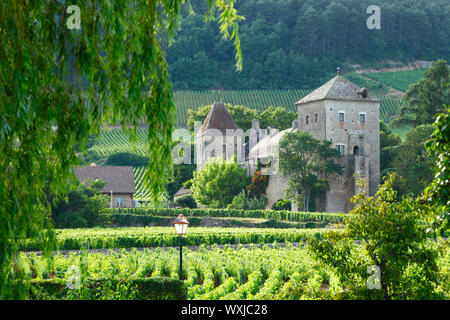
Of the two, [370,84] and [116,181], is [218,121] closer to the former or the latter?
[116,181]

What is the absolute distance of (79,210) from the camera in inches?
1475

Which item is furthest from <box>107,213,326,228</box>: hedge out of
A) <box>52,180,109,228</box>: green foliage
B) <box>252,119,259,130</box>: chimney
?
<box>252,119,259,130</box>: chimney

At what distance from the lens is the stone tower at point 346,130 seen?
152ft

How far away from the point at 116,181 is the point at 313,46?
56.8m

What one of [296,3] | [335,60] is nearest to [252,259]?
[335,60]

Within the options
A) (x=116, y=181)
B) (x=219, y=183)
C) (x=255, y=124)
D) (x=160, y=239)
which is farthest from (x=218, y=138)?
(x=160, y=239)

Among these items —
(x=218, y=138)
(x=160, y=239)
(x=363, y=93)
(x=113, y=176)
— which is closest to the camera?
(x=160, y=239)

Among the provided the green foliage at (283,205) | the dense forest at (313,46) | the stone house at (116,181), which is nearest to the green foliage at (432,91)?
the green foliage at (283,205)

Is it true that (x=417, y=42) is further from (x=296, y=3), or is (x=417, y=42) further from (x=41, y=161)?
(x=41, y=161)

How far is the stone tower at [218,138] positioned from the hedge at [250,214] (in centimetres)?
1207

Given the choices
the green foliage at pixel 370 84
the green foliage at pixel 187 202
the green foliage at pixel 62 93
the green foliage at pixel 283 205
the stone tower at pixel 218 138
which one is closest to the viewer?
the green foliage at pixel 62 93

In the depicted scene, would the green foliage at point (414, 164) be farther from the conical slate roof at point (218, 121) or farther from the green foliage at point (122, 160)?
the green foliage at point (122, 160)

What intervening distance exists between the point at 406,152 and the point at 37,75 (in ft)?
144

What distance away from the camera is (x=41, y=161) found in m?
6.40
